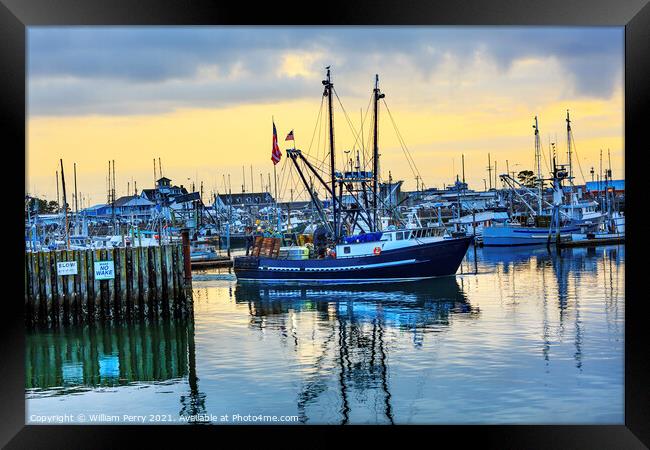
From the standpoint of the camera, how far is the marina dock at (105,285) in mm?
17672

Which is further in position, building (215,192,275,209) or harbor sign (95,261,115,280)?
building (215,192,275,209)

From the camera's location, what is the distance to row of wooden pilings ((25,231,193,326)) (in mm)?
17672

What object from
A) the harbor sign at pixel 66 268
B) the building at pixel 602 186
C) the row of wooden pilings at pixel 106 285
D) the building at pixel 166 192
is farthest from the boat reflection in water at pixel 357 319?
the building at pixel 602 186

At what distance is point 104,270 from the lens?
1806 cm

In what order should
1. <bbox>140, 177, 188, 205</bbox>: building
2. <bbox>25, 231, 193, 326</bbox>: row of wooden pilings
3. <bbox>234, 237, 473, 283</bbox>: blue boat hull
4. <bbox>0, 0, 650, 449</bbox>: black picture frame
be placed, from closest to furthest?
<bbox>0, 0, 650, 449</bbox>: black picture frame
<bbox>25, 231, 193, 326</bbox>: row of wooden pilings
<bbox>234, 237, 473, 283</bbox>: blue boat hull
<bbox>140, 177, 188, 205</bbox>: building

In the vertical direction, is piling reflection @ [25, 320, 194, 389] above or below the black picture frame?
below

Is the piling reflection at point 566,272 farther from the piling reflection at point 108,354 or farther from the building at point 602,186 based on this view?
the building at point 602,186

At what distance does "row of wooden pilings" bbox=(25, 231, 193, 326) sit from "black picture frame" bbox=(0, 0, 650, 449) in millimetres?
9618

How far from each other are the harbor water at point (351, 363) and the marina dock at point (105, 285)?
0.39 metres

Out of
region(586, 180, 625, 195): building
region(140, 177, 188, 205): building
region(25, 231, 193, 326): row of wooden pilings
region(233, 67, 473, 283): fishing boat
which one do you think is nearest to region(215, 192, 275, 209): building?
region(140, 177, 188, 205): building

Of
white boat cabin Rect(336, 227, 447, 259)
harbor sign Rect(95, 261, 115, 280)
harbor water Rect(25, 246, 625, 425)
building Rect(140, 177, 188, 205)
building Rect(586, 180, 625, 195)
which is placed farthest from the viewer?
building Rect(586, 180, 625, 195)

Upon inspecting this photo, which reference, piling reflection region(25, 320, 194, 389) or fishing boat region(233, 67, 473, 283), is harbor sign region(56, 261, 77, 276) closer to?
piling reflection region(25, 320, 194, 389)

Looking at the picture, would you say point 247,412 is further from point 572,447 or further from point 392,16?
point 392,16
